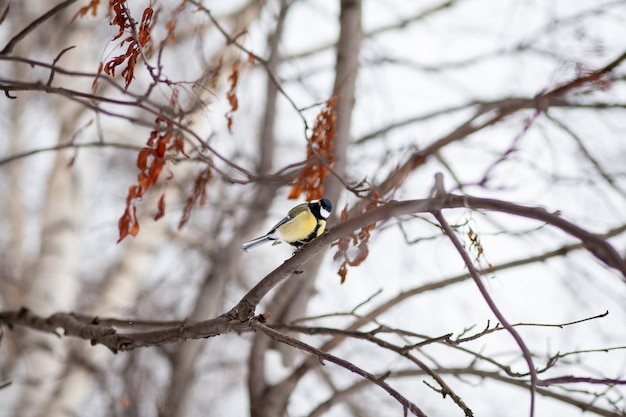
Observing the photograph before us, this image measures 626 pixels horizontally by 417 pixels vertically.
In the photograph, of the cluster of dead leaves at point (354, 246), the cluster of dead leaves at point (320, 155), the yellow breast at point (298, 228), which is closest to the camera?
the cluster of dead leaves at point (354, 246)

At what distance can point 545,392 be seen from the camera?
2.19 meters

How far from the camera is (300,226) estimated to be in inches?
73.3

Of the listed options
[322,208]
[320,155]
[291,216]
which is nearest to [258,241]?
[291,216]

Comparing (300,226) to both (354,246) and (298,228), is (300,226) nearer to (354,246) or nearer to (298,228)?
(298,228)

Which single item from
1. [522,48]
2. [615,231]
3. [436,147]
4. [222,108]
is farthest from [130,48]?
[222,108]

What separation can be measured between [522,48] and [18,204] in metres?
5.76

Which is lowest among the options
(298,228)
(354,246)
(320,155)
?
(354,246)

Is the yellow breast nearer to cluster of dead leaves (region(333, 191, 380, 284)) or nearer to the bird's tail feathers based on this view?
the bird's tail feathers

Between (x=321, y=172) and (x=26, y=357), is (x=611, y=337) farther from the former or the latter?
(x=26, y=357)

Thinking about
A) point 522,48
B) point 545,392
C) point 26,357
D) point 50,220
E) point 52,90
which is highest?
point 522,48

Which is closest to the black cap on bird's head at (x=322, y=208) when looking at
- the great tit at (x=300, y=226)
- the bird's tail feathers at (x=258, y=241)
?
the great tit at (x=300, y=226)

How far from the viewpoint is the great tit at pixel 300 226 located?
1865 mm

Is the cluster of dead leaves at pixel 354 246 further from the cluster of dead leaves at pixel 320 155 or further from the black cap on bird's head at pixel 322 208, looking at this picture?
the cluster of dead leaves at pixel 320 155

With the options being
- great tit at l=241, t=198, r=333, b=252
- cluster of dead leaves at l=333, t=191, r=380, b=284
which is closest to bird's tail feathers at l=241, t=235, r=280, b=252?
great tit at l=241, t=198, r=333, b=252
